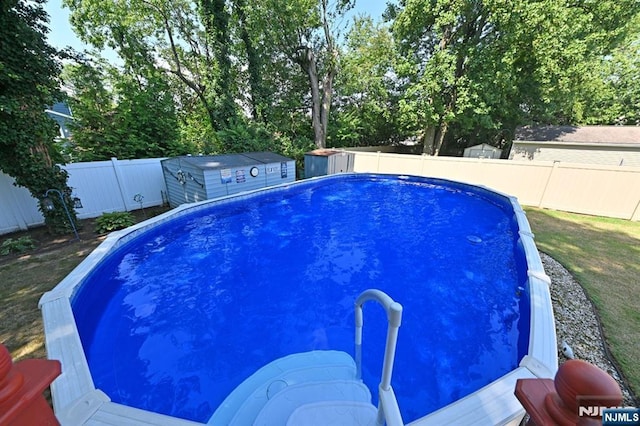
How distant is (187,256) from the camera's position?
6.20m

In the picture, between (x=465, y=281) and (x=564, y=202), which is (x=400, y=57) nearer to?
(x=564, y=202)

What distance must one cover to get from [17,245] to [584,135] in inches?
1058

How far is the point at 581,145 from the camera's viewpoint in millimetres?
15039

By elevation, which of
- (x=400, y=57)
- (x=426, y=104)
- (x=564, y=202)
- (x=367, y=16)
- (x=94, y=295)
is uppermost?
(x=367, y=16)

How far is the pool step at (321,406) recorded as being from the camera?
Result: 190 centimetres

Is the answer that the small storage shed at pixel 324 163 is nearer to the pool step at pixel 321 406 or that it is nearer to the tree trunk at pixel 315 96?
the tree trunk at pixel 315 96

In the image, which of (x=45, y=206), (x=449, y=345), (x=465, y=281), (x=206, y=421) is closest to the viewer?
(x=206, y=421)

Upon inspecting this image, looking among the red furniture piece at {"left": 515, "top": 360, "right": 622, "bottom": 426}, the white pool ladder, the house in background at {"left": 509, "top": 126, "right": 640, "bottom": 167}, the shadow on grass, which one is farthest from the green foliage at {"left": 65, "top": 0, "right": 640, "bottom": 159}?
the red furniture piece at {"left": 515, "top": 360, "right": 622, "bottom": 426}

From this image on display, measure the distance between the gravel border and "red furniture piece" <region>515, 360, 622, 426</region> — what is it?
3.30m

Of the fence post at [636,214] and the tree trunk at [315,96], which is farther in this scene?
the tree trunk at [315,96]

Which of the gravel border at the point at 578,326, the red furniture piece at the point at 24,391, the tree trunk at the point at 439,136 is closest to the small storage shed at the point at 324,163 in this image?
the tree trunk at the point at 439,136

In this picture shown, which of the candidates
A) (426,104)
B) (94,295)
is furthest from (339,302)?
Answer: (426,104)

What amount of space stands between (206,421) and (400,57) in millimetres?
19594

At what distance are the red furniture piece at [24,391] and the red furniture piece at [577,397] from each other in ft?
5.16
